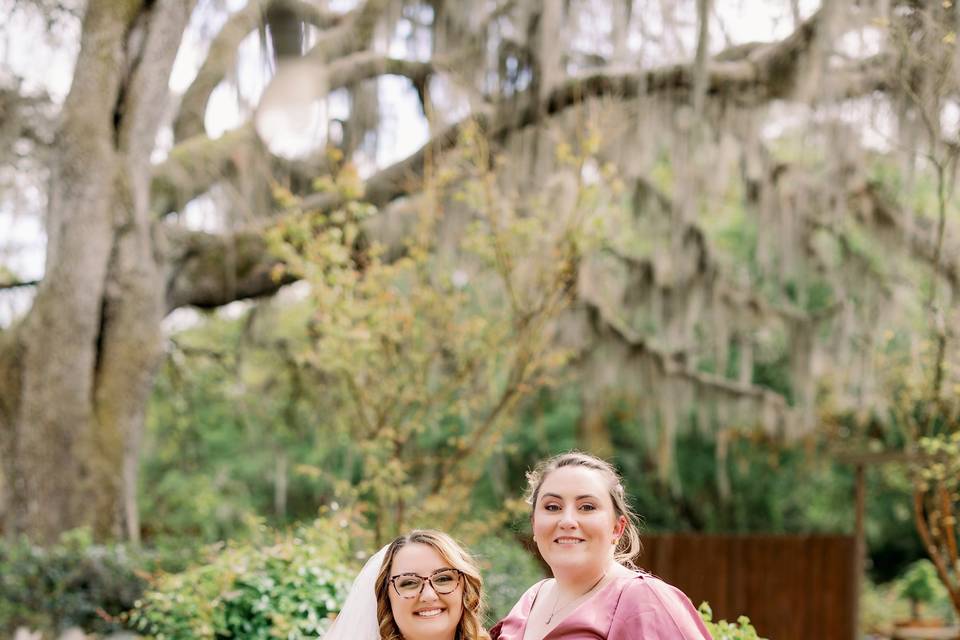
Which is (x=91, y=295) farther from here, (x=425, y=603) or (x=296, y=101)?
(x=425, y=603)

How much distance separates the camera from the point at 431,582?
294cm

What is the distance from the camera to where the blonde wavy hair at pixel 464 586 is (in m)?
2.97

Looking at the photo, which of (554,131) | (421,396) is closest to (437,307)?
(421,396)

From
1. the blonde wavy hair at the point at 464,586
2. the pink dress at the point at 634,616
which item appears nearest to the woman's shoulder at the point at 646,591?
the pink dress at the point at 634,616

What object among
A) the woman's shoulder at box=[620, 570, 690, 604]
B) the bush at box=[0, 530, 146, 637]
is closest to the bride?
the woman's shoulder at box=[620, 570, 690, 604]

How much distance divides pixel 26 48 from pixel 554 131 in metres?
4.48

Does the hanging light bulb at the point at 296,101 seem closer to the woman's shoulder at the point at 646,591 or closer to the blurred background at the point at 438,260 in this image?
the blurred background at the point at 438,260

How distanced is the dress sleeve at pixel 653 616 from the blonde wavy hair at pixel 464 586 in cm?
46

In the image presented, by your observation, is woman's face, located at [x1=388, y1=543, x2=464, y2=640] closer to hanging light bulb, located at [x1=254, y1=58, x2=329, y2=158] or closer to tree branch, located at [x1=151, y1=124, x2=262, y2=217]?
hanging light bulb, located at [x1=254, y1=58, x2=329, y2=158]

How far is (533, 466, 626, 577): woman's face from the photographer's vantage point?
281 centimetres

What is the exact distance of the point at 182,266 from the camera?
9.84m

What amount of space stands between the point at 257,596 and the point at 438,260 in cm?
473

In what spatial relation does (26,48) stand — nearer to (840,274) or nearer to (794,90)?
(794,90)

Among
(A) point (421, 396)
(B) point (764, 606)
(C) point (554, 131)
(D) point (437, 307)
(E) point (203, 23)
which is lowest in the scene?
(B) point (764, 606)
